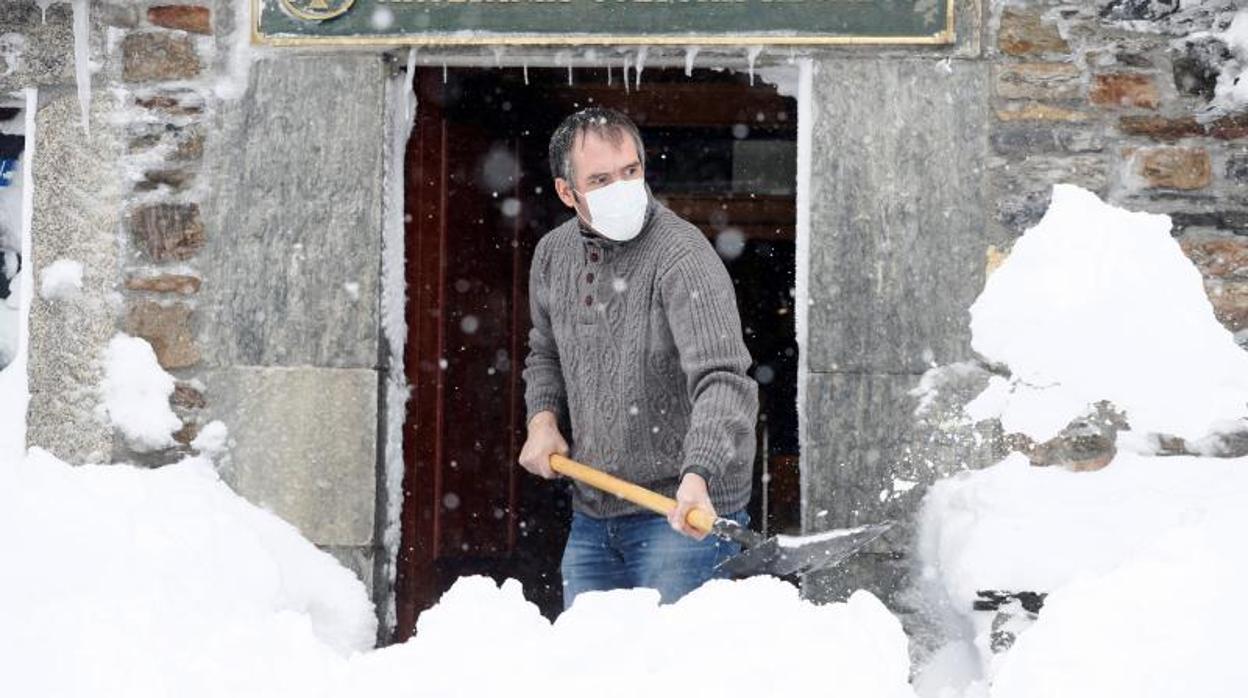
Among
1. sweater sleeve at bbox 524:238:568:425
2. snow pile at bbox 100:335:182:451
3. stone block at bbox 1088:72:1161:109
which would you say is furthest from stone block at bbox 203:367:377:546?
stone block at bbox 1088:72:1161:109

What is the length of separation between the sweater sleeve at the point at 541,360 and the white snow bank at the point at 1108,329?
1.26 m

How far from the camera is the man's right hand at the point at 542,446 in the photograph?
3.98 metres

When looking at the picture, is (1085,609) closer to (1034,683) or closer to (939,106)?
(1034,683)

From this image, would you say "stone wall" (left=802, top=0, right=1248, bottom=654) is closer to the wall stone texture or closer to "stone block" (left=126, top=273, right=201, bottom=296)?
the wall stone texture

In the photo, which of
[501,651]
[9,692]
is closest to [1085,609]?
[501,651]

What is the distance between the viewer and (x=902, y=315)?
448cm

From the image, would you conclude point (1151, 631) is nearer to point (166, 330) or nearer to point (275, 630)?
point (275, 630)

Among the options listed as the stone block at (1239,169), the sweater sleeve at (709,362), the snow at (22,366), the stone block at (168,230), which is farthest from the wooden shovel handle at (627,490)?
the stone block at (1239,169)

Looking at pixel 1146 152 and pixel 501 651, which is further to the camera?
pixel 1146 152

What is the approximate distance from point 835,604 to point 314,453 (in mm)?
1981

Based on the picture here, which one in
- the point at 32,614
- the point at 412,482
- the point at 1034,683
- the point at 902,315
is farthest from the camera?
the point at 412,482

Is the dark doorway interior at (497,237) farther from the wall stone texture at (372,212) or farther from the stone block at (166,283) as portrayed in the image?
the stone block at (166,283)

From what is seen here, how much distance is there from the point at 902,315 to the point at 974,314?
0.70 ft

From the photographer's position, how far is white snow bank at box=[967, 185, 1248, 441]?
418 cm
